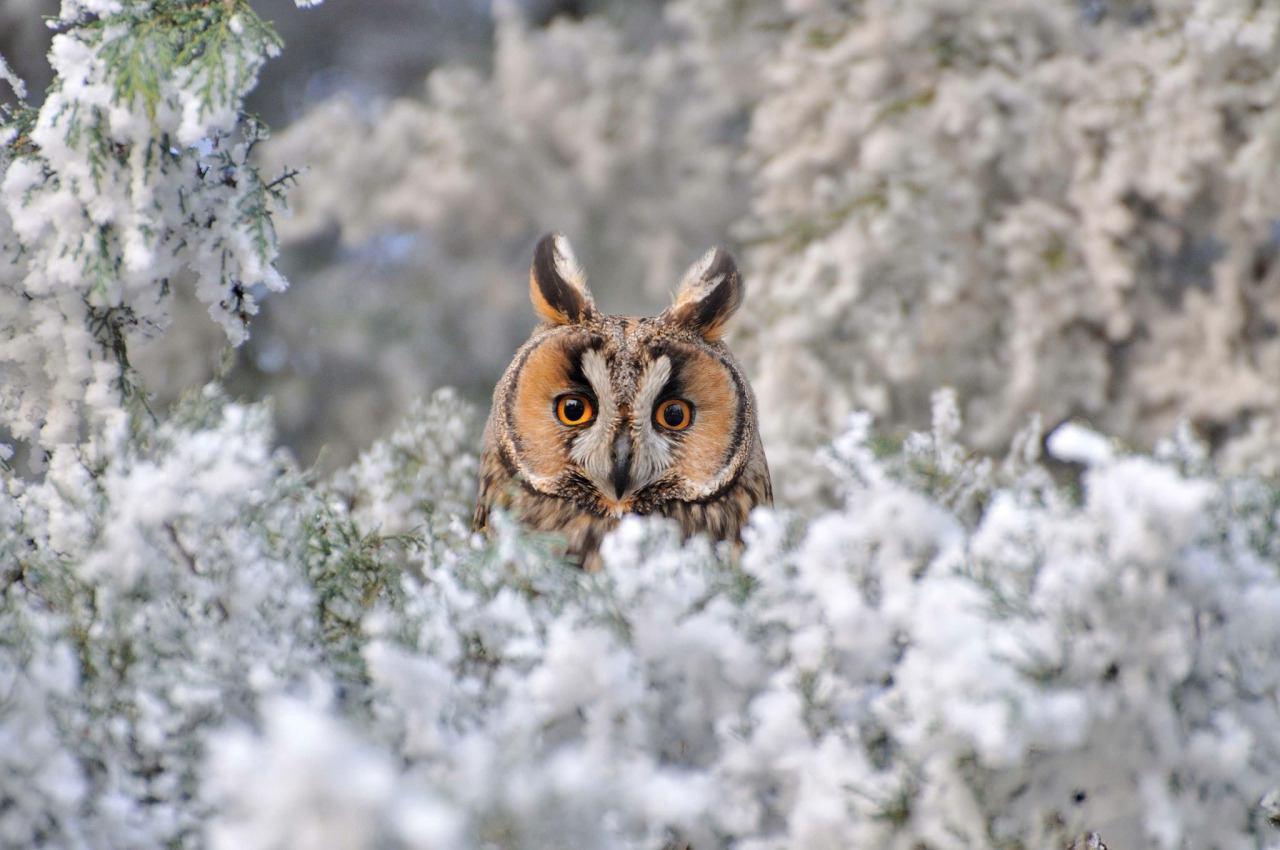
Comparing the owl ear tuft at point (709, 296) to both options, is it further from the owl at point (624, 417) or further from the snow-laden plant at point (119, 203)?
the snow-laden plant at point (119, 203)

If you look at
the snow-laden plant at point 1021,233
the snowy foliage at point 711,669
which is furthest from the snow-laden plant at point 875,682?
the snow-laden plant at point 1021,233

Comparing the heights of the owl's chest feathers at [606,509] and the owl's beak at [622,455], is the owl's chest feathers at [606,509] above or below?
below

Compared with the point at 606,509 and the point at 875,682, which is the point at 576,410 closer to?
the point at 606,509

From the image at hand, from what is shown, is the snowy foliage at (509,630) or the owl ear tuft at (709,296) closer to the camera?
the snowy foliage at (509,630)

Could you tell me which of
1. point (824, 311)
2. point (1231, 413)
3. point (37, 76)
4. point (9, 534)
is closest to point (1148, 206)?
point (1231, 413)


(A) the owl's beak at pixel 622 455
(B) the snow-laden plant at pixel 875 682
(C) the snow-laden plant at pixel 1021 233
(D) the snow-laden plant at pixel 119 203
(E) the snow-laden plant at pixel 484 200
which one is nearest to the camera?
(B) the snow-laden plant at pixel 875 682

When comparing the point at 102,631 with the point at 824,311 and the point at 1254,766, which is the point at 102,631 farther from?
the point at 824,311
